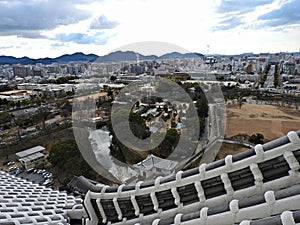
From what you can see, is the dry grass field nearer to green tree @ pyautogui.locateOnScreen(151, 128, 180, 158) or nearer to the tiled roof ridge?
green tree @ pyautogui.locateOnScreen(151, 128, 180, 158)

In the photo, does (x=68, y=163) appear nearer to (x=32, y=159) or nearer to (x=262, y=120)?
(x=32, y=159)

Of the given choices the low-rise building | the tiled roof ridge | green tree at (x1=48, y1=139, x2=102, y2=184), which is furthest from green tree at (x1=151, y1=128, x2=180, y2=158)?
the tiled roof ridge

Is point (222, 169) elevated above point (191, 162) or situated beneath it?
elevated above

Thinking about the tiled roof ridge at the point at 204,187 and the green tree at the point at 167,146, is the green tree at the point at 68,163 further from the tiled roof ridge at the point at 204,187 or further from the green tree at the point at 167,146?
the tiled roof ridge at the point at 204,187

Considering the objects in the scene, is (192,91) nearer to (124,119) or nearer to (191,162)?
(124,119)

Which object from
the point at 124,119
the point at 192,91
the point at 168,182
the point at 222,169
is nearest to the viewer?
the point at 222,169

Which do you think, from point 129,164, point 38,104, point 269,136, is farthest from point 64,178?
point 38,104

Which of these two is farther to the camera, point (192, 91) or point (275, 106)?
point (192, 91)

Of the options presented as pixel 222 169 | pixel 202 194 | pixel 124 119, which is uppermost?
pixel 222 169
